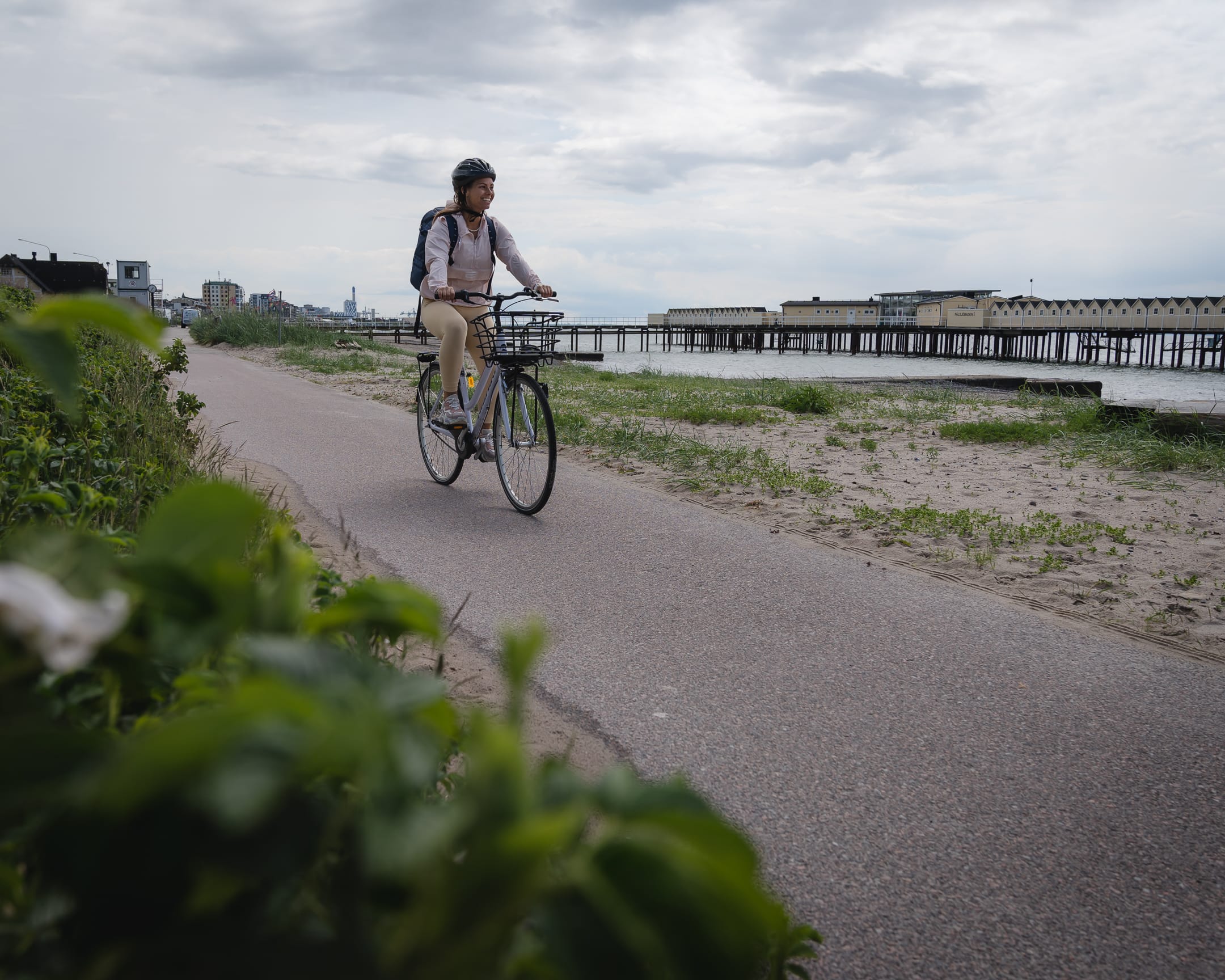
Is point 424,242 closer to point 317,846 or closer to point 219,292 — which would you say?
point 317,846

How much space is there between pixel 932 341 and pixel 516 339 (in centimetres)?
10262

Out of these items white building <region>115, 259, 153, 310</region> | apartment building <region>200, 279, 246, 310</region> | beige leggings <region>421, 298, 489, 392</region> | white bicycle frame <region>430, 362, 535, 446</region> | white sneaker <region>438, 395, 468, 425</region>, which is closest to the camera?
white bicycle frame <region>430, 362, 535, 446</region>

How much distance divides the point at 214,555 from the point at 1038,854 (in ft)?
8.70

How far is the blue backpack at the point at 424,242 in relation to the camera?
7039 mm

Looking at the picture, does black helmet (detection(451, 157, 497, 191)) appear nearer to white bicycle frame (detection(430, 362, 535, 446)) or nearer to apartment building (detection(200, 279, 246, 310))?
white bicycle frame (detection(430, 362, 535, 446))

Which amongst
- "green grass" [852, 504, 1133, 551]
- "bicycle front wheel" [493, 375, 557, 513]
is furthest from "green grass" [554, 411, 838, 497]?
"bicycle front wheel" [493, 375, 557, 513]

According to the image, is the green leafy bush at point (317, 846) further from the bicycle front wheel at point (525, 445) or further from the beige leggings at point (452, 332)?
the beige leggings at point (452, 332)

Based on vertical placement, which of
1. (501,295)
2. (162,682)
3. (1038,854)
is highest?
(501,295)

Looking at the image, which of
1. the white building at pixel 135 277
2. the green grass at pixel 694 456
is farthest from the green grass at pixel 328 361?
the white building at pixel 135 277

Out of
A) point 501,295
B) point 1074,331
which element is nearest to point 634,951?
point 501,295

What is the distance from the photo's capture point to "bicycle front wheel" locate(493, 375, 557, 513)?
6559 millimetres

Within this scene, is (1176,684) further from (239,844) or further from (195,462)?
(195,462)

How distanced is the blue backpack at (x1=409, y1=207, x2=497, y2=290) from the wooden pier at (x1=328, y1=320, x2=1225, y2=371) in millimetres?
61932

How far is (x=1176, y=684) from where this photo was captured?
3844 millimetres
